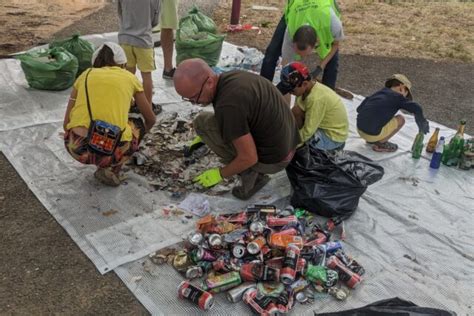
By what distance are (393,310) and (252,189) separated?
4.55ft

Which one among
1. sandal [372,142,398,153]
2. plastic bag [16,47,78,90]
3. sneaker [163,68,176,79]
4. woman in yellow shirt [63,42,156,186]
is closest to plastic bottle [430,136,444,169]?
sandal [372,142,398,153]

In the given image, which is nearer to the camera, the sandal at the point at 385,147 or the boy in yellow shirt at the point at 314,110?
the boy in yellow shirt at the point at 314,110

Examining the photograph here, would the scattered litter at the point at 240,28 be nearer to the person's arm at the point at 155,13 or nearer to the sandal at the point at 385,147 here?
the person's arm at the point at 155,13

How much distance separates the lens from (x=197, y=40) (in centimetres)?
548

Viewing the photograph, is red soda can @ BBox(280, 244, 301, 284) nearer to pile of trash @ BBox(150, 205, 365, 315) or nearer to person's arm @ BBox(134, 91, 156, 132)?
pile of trash @ BBox(150, 205, 365, 315)

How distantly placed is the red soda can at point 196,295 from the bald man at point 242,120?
82cm

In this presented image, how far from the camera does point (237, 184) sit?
11.8ft

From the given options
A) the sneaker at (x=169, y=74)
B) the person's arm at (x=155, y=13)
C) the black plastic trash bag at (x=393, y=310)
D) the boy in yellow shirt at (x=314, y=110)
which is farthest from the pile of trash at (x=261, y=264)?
the sneaker at (x=169, y=74)

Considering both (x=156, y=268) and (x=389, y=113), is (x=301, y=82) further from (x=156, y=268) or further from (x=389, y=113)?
(x=156, y=268)

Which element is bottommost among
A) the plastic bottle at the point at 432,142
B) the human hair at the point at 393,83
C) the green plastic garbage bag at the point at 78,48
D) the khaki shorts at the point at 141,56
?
the plastic bottle at the point at 432,142

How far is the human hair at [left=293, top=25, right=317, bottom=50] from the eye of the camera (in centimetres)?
405

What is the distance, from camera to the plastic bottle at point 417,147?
13.7 feet

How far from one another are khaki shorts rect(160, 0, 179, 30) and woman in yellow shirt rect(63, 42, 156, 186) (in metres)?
2.02

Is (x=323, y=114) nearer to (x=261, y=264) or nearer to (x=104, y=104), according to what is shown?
(x=261, y=264)
